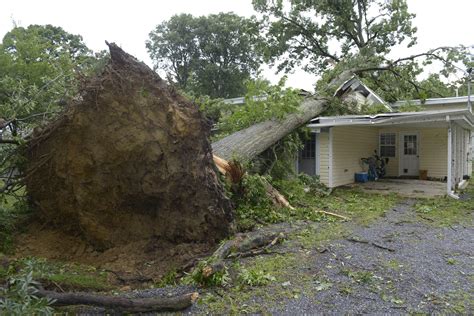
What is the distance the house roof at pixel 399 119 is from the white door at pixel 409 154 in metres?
2.71

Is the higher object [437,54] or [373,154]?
[437,54]

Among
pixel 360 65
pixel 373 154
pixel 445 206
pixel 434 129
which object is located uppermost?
pixel 360 65

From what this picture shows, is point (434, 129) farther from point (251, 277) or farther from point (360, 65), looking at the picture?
point (251, 277)

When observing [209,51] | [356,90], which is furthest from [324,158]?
[209,51]

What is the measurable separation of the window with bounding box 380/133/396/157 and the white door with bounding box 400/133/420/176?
30 centimetres

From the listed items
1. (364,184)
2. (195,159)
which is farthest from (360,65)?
(195,159)

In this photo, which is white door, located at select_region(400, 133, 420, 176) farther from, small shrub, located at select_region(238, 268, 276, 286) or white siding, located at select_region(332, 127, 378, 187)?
small shrub, located at select_region(238, 268, 276, 286)

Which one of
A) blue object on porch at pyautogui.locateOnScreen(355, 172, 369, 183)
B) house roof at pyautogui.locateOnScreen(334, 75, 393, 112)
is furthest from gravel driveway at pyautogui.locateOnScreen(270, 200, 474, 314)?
house roof at pyautogui.locateOnScreen(334, 75, 393, 112)

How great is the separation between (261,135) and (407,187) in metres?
5.93

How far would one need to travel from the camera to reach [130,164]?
5.41 meters

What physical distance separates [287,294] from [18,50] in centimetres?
1497

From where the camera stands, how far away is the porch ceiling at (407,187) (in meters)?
10.7

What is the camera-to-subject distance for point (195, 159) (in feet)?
18.4

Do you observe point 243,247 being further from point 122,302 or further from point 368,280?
point 122,302
